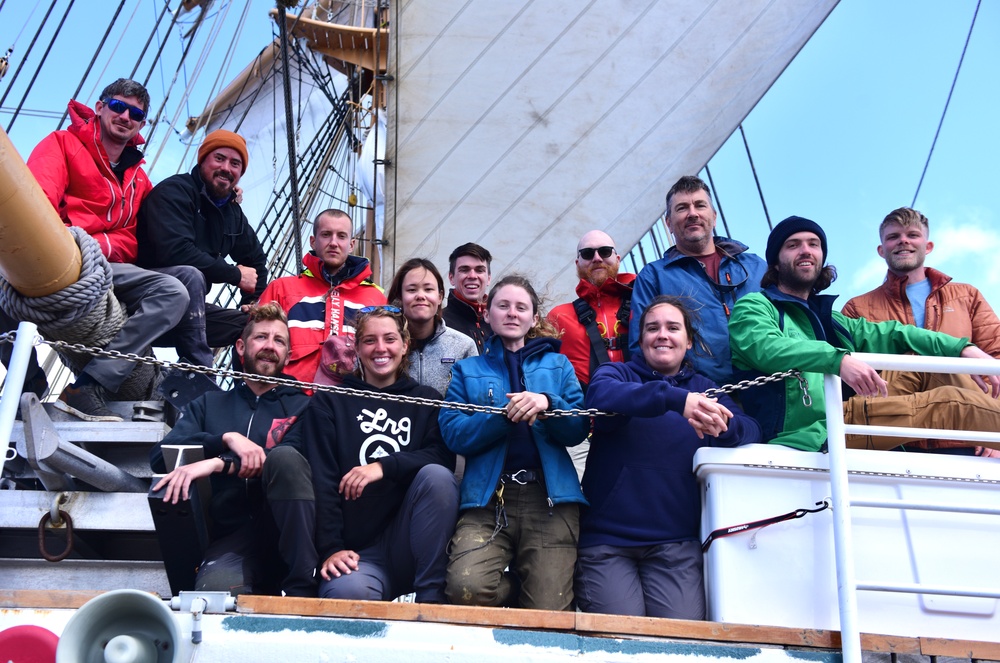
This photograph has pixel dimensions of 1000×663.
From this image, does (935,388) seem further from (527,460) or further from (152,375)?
(152,375)

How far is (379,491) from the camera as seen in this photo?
3.29 m

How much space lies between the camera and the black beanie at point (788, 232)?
3.71 meters

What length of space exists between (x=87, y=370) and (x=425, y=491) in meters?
1.72

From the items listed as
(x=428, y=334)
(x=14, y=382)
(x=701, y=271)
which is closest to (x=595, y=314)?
(x=701, y=271)

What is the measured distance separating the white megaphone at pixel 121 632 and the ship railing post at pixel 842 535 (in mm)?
1657

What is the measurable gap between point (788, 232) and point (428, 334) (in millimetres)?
1458

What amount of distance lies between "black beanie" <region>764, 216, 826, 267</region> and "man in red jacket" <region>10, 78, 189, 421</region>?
8.18 feet

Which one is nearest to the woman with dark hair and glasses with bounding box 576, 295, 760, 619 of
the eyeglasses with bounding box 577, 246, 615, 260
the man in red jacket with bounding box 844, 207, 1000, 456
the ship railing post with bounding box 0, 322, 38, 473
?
the eyeglasses with bounding box 577, 246, 615, 260

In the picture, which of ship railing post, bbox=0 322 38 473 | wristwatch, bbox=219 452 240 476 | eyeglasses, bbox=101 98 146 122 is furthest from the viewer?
eyeglasses, bbox=101 98 146 122

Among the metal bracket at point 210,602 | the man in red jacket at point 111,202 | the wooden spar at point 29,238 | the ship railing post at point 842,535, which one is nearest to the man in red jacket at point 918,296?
the ship railing post at point 842,535

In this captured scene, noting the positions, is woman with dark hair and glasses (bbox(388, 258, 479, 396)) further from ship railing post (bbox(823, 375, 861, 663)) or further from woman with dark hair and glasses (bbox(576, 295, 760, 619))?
ship railing post (bbox(823, 375, 861, 663))

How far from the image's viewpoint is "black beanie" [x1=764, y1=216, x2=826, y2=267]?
12.2 feet

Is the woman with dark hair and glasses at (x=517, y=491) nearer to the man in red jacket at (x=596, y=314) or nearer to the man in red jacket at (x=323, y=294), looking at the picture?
the man in red jacket at (x=596, y=314)

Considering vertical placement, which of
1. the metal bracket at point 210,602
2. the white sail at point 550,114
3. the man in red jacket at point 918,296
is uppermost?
the white sail at point 550,114
